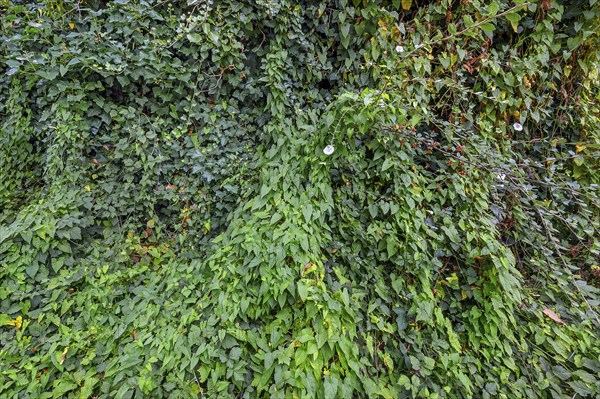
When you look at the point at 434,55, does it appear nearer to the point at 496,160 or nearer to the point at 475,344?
the point at 496,160

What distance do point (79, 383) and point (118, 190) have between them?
1.33 meters

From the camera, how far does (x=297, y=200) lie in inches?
79.9

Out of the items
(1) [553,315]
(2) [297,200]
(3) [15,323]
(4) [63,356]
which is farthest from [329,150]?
(3) [15,323]

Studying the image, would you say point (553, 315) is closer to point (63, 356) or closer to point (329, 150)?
point (329, 150)

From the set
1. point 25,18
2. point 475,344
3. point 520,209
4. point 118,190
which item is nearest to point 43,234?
point 118,190

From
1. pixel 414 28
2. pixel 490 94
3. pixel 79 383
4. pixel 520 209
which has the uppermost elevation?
pixel 414 28

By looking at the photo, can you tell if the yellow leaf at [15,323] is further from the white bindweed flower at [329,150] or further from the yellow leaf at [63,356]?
the white bindweed flower at [329,150]

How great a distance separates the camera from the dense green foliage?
5.80 feet

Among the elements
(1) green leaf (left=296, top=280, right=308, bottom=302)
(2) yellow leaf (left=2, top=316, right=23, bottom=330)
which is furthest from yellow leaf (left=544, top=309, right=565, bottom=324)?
(2) yellow leaf (left=2, top=316, right=23, bottom=330)

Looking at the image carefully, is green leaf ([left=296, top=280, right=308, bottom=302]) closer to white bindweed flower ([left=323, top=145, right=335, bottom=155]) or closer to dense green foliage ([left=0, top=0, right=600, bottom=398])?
dense green foliage ([left=0, top=0, right=600, bottom=398])

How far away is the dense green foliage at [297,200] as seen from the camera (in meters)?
1.77

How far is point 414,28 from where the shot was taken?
95.9 inches

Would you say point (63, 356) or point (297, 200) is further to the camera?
point (297, 200)

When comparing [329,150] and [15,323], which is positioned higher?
[329,150]
